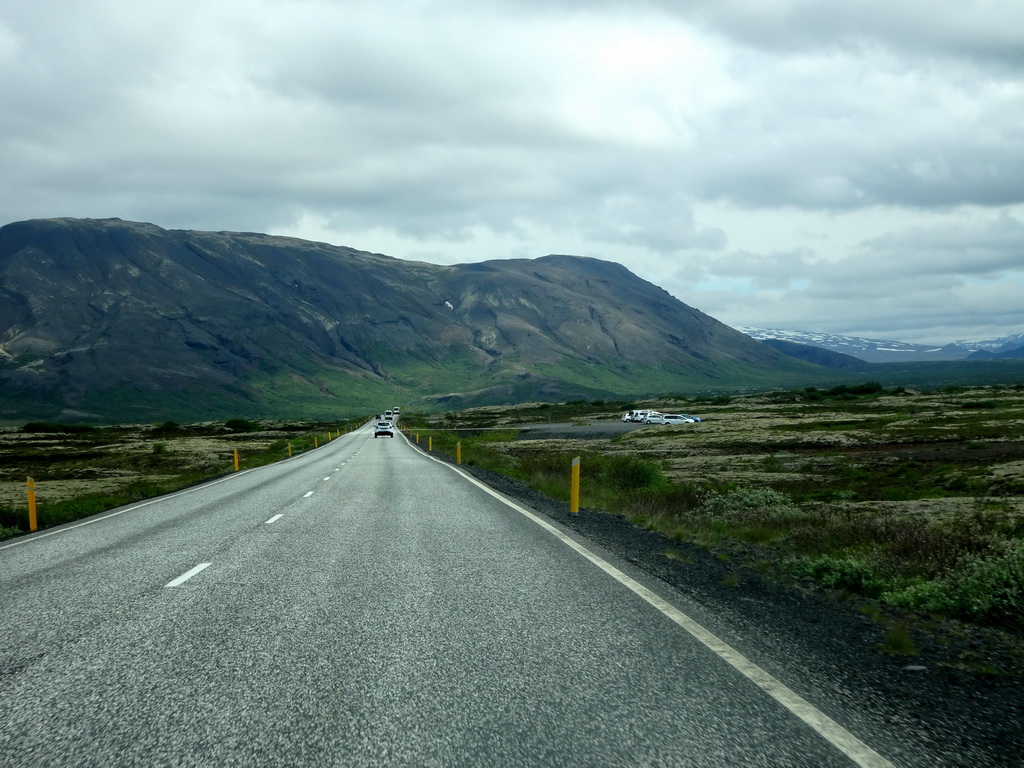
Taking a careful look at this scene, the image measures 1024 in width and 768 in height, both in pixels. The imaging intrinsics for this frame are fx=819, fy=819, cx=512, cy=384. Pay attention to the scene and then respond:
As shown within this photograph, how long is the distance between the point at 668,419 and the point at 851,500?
54610 millimetres

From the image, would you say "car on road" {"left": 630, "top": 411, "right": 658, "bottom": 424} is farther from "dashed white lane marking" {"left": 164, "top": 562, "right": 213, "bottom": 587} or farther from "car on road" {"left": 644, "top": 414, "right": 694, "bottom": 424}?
"dashed white lane marking" {"left": 164, "top": 562, "right": 213, "bottom": 587}

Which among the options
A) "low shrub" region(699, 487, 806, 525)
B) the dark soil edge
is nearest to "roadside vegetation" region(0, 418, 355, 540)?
the dark soil edge

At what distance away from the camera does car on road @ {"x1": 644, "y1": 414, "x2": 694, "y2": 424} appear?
246 feet

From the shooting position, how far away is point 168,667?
594cm

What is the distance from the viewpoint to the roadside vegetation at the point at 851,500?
887 centimetres

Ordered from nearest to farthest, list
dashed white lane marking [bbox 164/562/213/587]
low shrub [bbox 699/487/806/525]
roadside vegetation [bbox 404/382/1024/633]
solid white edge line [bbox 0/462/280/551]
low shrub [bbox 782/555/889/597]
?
1. roadside vegetation [bbox 404/382/1024/633]
2. low shrub [bbox 782/555/889/597]
3. dashed white lane marking [bbox 164/562/213/587]
4. solid white edge line [bbox 0/462/280/551]
5. low shrub [bbox 699/487/806/525]

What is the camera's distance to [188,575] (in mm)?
9680

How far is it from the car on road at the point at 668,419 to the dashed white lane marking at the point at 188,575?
2615 inches

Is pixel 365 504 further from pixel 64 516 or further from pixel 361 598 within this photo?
pixel 361 598

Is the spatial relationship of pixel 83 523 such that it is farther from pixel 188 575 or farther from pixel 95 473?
pixel 95 473

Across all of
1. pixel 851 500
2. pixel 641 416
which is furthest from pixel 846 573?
pixel 641 416

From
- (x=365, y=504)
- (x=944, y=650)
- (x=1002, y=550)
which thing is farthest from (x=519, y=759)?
(x=365, y=504)

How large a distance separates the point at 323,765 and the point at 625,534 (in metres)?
9.81

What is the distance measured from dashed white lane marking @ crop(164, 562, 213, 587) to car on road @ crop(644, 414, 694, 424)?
2615 inches
